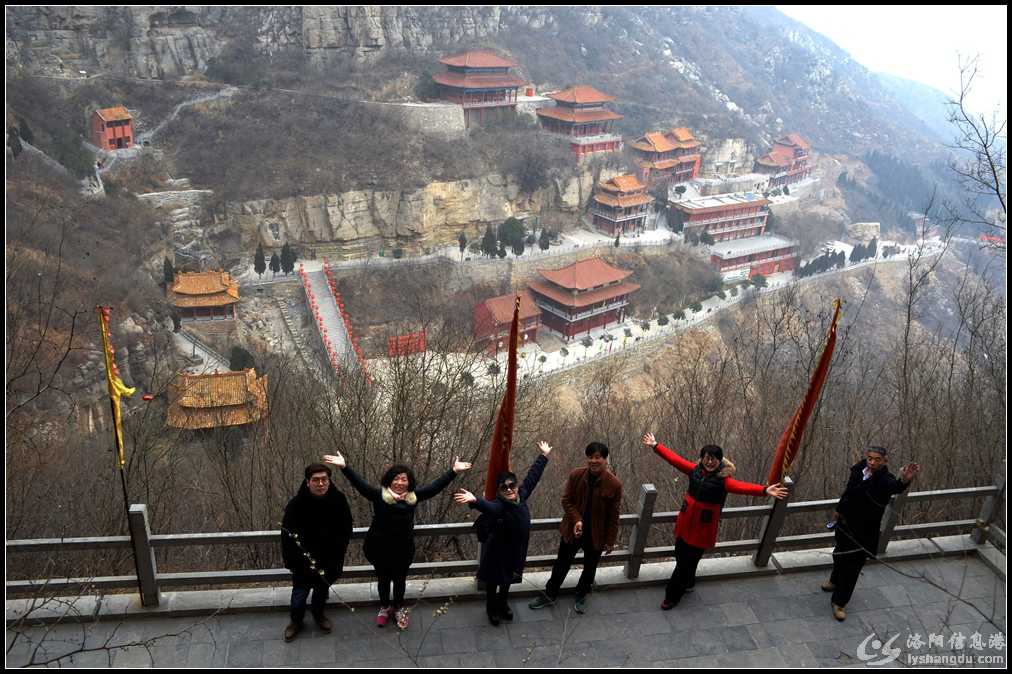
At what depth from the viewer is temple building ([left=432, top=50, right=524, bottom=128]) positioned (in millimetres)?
34469

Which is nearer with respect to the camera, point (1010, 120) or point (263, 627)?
point (263, 627)

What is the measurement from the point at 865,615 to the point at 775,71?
74719 mm

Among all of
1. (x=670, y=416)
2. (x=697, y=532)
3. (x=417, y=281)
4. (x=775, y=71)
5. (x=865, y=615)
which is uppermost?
(x=775, y=71)

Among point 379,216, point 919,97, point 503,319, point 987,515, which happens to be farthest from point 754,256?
point 919,97

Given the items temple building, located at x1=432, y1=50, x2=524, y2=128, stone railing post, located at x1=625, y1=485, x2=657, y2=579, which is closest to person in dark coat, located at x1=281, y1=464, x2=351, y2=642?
stone railing post, located at x1=625, y1=485, x2=657, y2=579

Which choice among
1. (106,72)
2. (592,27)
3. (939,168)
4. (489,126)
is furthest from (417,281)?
(939,168)

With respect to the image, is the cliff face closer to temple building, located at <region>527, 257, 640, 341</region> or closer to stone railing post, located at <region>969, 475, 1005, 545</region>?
temple building, located at <region>527, 257, 640, 341</region>

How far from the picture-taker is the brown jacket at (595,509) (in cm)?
363

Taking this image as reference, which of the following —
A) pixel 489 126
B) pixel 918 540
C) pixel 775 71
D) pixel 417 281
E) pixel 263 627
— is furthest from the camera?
pixel 775 71

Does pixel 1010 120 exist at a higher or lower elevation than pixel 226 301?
higher

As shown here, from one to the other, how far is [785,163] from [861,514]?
4543 cm

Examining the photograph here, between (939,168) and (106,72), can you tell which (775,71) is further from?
(106,72)

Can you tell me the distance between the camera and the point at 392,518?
3424 millimetres

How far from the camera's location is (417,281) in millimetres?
26797
